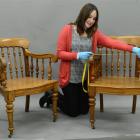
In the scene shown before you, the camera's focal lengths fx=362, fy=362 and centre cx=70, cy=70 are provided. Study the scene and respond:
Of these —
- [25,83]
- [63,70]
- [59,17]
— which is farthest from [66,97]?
[59,17]

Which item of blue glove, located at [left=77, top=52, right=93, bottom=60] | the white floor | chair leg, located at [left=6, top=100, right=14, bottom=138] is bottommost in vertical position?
the white floor

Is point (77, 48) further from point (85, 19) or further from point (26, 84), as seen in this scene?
point (26, 84)

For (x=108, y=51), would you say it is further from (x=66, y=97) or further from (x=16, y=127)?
(x=16, y=127)

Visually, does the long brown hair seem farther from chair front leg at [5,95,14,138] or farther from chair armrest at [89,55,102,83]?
chair front leg at [5,95,14,138]

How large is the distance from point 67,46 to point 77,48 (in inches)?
3.2

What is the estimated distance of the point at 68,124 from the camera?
2809 millimetres

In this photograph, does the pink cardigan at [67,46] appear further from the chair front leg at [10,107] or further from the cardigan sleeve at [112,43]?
→ the chair front leg at [10,107]

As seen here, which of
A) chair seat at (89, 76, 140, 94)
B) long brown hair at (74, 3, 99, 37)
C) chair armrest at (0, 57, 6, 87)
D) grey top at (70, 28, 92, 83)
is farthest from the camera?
grey top at (70, 28, 92, 83)

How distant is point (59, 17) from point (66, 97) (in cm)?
72

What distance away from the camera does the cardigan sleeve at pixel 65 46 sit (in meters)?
2.76

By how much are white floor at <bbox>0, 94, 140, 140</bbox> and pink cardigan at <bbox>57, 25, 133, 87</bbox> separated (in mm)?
330

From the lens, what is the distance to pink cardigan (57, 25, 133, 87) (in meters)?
2.78

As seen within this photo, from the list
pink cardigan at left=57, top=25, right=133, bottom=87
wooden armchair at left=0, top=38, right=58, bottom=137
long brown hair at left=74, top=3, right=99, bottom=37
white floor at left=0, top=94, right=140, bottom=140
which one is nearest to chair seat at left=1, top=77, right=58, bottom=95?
wooden armchair at left=0, top=38, right=58, bottom=137

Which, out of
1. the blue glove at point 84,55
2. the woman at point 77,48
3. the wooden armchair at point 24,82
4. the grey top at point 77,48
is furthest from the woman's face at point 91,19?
the wooden armchair at point 24,82
